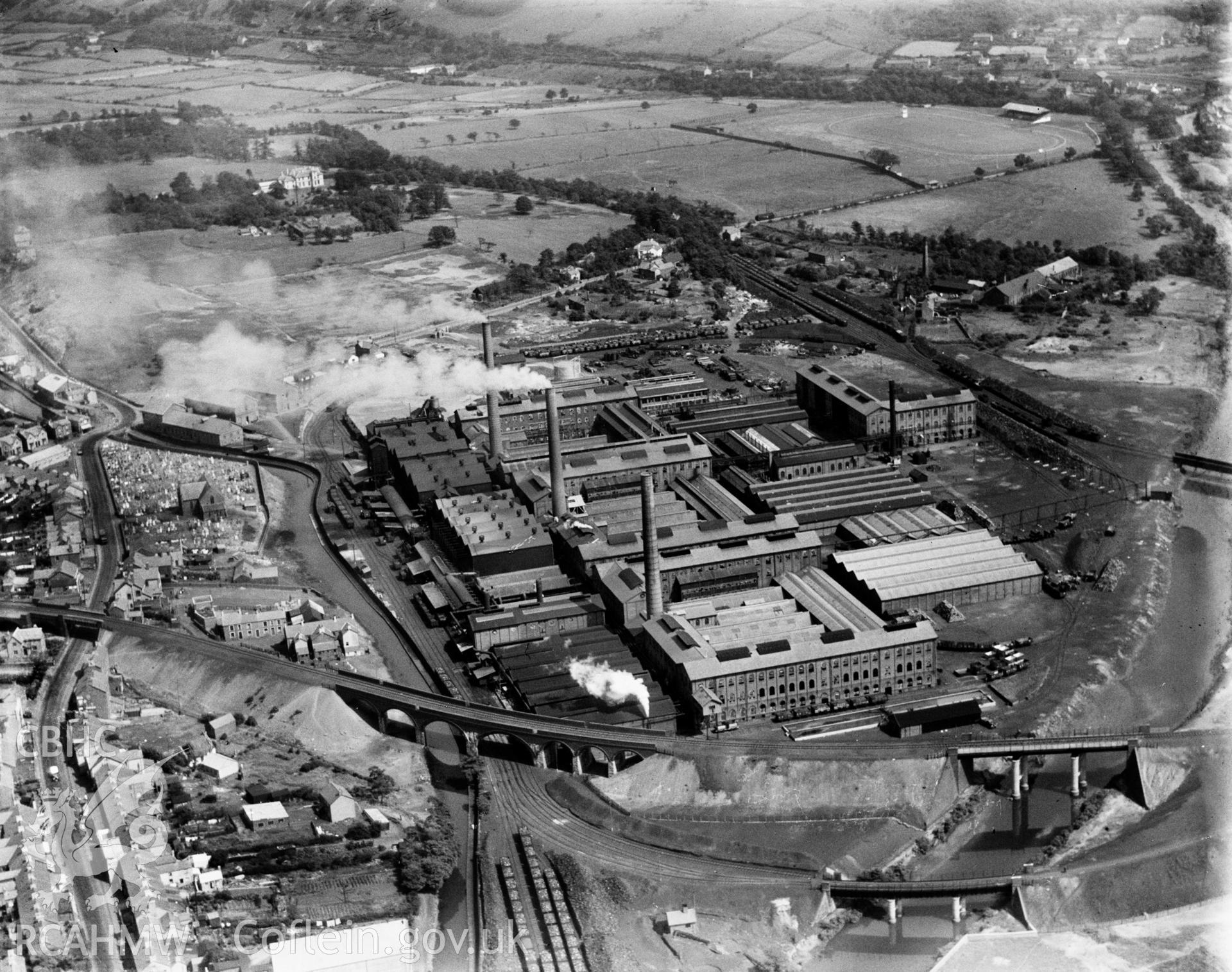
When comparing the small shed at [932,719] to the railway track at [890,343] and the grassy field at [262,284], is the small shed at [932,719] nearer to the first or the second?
the railway track at [890,343]

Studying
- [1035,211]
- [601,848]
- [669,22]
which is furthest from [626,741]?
[669,22]

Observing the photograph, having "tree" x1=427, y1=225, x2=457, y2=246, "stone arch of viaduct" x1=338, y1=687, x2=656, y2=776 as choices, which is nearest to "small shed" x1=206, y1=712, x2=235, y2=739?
"stone arch of viaduct" x1=338, y1=687, x2=656, y2=776

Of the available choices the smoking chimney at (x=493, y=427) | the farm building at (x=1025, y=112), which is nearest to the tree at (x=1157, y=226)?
the farm building at (x=1025, y=112)

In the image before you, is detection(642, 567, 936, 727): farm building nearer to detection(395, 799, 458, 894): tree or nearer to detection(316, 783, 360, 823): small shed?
detection(395, 799, 458, 894): tree

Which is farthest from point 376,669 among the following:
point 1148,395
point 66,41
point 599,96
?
point 66,41

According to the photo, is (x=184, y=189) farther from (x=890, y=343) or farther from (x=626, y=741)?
(x=626, y=741)
